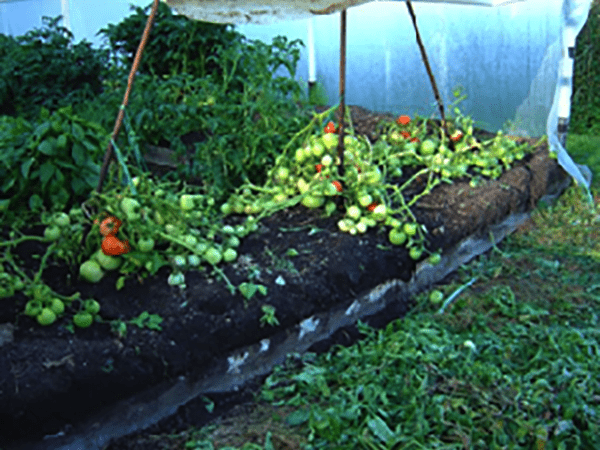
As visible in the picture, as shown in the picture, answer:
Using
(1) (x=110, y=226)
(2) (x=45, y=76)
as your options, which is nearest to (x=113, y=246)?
(1) (x=110, y=226)

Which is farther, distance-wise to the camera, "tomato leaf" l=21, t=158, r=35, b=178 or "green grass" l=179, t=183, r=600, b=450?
"tomato leaf" l=21, t=158, r=35, b=178

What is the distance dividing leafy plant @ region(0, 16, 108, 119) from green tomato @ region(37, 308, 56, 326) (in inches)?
102

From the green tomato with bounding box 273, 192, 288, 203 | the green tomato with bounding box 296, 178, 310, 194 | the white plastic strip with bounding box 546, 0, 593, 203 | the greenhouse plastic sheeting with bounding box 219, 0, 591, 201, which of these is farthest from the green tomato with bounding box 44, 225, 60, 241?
the white plastic strip with bounding box 546, 0, 593, 203

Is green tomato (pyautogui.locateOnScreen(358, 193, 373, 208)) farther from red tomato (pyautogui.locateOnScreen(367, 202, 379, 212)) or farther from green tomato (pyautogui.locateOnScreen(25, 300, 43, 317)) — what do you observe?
green tomato (pyautogui.locateOnScreen(25, 300, 43, 317))

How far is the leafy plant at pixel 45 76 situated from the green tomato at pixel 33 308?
2.56 meters

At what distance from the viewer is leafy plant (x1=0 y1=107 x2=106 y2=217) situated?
115 inches

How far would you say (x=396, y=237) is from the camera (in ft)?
11.2

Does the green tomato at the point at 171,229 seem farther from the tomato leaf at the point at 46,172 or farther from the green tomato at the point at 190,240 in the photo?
the tomato leaf at the point at 46,172

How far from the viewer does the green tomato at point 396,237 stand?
341 cm

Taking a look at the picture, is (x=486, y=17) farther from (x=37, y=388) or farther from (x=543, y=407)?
(x=37, y=388)

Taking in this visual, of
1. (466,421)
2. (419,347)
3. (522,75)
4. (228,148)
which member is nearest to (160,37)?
(228,148)

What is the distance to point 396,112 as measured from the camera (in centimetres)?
589

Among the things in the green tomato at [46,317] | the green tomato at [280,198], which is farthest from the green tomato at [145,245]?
the green tomato at [280,198]

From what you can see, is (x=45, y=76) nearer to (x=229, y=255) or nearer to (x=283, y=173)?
(x=283, y=173)
